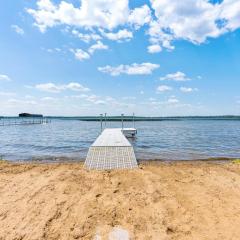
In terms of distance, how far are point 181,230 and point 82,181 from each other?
181 inches

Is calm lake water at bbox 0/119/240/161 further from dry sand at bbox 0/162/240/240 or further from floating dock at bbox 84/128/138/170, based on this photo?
dry sand at bbox 0/162/240/240

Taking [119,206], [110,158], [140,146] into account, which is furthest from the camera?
[140,146]

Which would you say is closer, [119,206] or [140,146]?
[119,206]

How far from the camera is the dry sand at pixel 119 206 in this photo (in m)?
5.99

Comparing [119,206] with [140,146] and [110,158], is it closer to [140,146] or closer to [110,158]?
[110,158]

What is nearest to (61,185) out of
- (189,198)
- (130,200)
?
(130,200)

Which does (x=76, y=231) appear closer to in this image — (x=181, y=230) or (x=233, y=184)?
(x=181, y=230)

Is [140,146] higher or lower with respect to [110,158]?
lower

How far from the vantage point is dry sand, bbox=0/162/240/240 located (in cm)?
599

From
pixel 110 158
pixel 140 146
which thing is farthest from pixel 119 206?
pixel 140 146

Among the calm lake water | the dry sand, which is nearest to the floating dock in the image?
the dry sand

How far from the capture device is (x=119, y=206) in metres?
7.33

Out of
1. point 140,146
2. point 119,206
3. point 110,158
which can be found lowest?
point 140,146

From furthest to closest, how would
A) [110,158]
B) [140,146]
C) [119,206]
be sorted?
[140,146]
[110,158]
[119,206]
